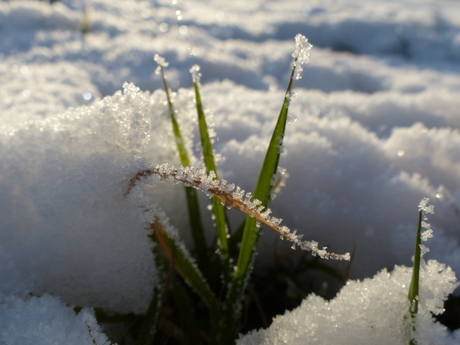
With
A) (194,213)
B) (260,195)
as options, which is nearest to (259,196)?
(260,195)

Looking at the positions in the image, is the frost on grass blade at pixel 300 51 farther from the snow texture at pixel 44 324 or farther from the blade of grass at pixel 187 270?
the snow texture at pixel 44 324

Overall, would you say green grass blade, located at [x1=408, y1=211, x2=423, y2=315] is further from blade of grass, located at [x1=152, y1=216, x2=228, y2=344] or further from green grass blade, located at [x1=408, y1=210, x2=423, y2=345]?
blade of grass, located at [x1=152, y1=216, x2=228, y2=344]

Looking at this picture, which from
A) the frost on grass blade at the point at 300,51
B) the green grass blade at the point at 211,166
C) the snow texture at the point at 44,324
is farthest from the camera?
the green grass blade at the point at 211,166

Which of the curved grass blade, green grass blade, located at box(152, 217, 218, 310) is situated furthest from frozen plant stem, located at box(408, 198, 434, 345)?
green grass blade, located at box(152, 217, 218, 310)

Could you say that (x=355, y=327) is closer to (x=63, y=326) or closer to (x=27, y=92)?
(x=63, y=326)

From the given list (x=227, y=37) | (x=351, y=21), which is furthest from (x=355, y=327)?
(x=351, y=21)

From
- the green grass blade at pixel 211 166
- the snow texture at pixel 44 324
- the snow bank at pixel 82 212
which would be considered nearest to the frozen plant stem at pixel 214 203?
the green grass blade at pixel 211 166
